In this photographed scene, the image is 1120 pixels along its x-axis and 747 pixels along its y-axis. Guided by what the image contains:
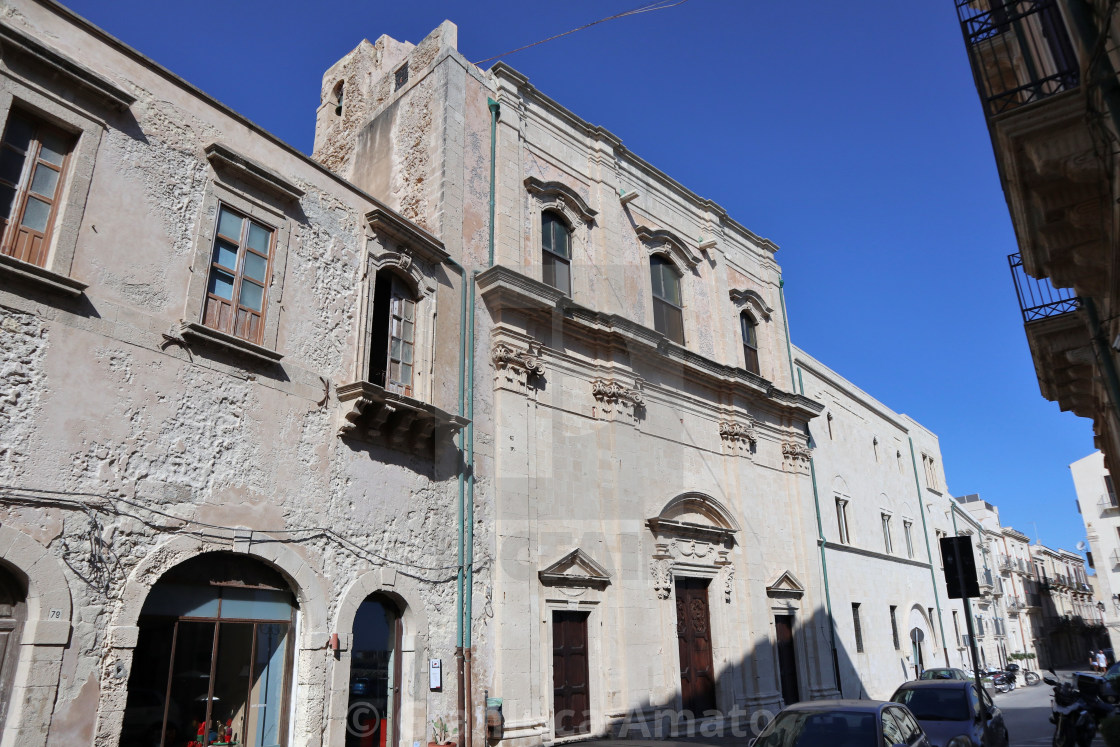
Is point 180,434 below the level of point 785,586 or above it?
above

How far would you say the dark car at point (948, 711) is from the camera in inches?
435

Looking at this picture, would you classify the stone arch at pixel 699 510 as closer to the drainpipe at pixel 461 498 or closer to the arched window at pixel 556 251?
the arched window at pixel 556 251

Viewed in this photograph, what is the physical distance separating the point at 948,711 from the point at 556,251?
34.2 ft

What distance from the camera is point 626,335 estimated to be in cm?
1509

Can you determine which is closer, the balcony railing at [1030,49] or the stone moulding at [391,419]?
the balcony railing at [1030,49]

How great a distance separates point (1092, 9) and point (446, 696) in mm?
10854

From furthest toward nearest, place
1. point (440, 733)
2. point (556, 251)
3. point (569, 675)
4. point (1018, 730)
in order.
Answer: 1. point (1018, 730)
2. point (556, 251)
3. point (569, 675)
4. point (440, 733)

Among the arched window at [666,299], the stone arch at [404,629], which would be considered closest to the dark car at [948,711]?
the stone arch at [404,629]

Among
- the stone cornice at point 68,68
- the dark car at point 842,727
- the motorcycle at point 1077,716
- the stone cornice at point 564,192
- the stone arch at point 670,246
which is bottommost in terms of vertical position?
the motorcycle at point 1077,716

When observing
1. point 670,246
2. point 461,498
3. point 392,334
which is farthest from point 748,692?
point 392,334

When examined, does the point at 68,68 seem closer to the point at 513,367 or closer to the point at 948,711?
the point at 513,367

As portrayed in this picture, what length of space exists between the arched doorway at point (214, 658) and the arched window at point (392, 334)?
334 cm

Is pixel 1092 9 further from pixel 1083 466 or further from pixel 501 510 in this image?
pixel 1083 466

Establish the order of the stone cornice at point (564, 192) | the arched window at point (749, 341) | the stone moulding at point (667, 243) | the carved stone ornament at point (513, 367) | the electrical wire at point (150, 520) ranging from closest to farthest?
the electrical wire at point (150, 520) < the carved stone ornament at point (513, 367) < the stone cornice at point (564, 192) < the stone moulding at point (667, 243) < the arched window at point (749, 341)
